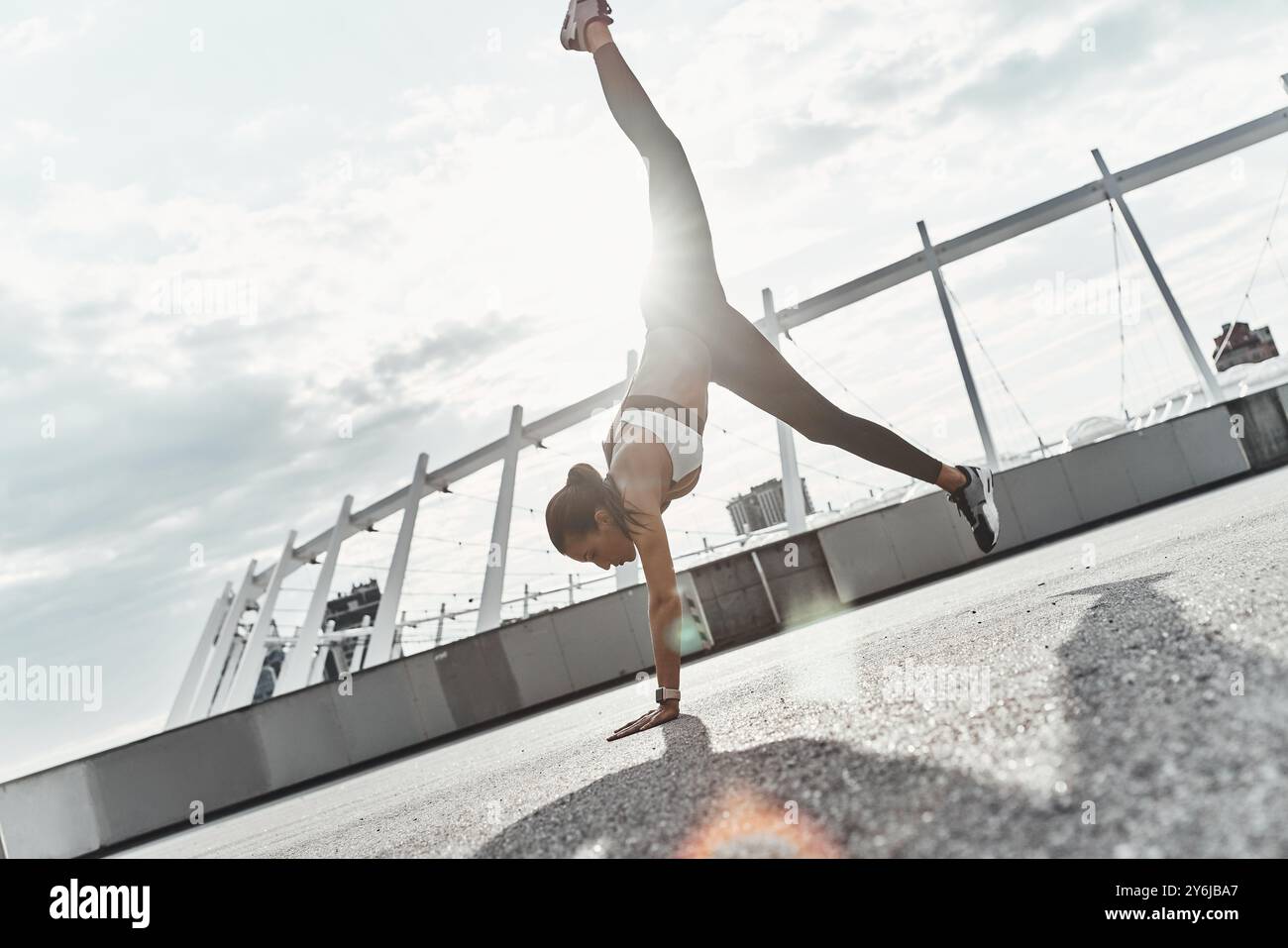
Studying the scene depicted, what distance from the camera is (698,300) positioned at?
3.60 m

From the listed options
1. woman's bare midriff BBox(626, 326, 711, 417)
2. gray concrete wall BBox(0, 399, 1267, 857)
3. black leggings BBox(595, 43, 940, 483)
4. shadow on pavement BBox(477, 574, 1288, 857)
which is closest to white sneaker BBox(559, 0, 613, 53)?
black leggings BBox(595, 43, 940, 483)

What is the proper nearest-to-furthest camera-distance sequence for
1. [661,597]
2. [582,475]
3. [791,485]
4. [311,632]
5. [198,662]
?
[661,597], [582,475], [791,485], [311,632], [198,662]

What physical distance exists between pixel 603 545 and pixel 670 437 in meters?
0.48

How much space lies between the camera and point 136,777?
12469 millimetres

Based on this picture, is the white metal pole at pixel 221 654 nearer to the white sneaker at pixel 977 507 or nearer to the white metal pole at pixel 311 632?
the white metal pole at pixel 311 632

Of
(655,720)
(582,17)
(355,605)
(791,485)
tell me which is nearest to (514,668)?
(791,485)

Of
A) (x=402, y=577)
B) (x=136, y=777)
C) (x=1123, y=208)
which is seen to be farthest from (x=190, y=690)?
(x=1123, y=208)

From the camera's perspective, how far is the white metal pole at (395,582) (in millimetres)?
21859

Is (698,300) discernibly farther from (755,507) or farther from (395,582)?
(755,507)

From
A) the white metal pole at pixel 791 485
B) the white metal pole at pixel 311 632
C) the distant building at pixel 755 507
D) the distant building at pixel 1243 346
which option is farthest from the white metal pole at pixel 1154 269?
the distant building at pixel 1243 346

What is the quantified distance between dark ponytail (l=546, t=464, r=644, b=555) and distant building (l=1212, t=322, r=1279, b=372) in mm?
103621

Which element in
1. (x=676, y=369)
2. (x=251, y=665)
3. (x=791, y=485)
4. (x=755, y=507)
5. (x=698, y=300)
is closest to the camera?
(x=676, y=369)

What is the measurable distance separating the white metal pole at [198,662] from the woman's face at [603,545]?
108 ft
